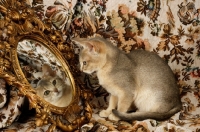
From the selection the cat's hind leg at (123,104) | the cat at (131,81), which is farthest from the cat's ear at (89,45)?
the cat's hind leg at (123,104)

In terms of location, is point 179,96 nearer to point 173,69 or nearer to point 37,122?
point 173,69

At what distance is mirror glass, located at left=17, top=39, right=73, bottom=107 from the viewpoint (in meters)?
1.14

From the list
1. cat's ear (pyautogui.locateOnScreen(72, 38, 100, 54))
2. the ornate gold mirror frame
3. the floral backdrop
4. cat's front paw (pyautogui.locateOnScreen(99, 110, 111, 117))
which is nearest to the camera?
the ornate gold mirror frame

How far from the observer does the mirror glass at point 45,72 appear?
3.73ft

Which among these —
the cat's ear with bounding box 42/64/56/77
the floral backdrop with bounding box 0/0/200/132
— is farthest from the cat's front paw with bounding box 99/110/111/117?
the cat's ear with bounding box 42/64/56/77

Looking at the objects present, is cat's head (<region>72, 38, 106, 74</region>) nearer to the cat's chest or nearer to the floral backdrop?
the cat's chest

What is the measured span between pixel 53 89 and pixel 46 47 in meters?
0.18

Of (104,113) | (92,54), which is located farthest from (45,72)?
(104,113)

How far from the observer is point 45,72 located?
122cm

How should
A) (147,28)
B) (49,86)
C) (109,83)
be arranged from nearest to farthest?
1. (49,86)
2. (109,83)
3. (147,28)

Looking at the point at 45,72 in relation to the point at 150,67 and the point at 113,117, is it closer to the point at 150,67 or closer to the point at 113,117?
the point at 113,117

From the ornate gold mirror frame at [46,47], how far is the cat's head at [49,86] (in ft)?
0.14

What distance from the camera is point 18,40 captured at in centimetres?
112

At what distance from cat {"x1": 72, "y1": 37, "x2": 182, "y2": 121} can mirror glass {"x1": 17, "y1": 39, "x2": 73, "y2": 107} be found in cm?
10
